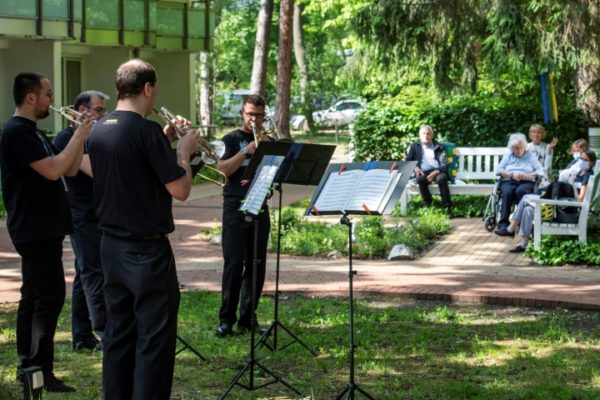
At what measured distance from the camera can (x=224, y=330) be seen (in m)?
8.83

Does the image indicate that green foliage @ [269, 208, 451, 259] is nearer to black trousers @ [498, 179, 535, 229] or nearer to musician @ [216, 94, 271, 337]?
black trousers @ [498, 179, 535, 229]

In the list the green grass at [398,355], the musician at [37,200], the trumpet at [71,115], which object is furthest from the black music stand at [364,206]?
the trumpet at [71,115]

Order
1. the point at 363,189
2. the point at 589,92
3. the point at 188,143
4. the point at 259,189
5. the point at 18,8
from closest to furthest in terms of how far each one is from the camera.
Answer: the point at 188,143
the point at 363,189
the point at 259,189
the point at 589,92
the point at 18,8

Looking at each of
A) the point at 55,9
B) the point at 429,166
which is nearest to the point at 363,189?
the point at 429,166

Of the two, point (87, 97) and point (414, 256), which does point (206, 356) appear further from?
point (414, 256)

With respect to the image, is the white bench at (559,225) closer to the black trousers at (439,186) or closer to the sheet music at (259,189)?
the black trousers at (439,186)

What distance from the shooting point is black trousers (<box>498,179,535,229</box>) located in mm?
14859

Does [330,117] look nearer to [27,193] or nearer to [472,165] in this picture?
[472,165]

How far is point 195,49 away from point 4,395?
25687 millimetres

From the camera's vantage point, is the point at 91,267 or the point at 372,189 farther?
the point at 91,267

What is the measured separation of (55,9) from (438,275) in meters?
14.7

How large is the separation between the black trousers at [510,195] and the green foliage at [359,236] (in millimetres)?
829

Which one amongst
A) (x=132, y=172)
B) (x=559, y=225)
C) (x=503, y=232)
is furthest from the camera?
(x=503, y=232)

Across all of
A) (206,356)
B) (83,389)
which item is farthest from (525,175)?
(83,389)
